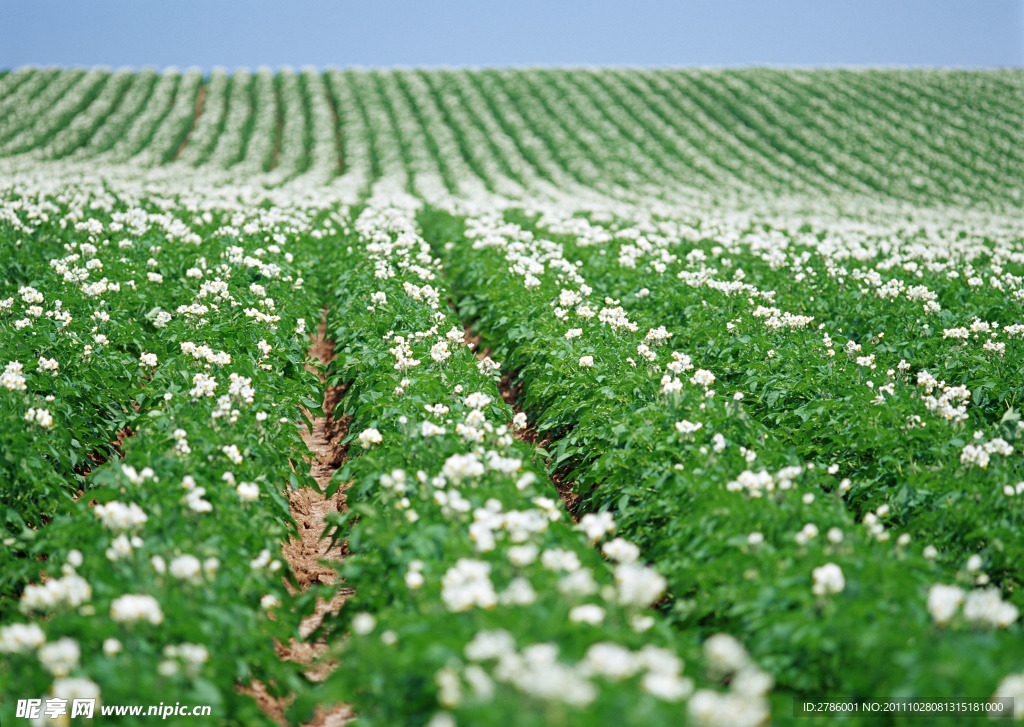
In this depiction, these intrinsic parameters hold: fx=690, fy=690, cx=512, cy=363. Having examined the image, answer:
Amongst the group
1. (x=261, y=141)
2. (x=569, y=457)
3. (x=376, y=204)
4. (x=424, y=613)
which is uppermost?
(x=261, y=141)

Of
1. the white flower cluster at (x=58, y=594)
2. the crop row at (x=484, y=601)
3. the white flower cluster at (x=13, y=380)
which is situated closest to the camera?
the crop row at (x=484, y=601)

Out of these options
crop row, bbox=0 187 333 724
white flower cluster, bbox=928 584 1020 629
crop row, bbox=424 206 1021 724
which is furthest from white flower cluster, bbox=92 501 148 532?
white flower cluster, bbox=928 584 1020 629

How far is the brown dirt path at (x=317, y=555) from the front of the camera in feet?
15.0

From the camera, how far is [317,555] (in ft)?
21.1

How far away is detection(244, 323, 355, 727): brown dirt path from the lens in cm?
458

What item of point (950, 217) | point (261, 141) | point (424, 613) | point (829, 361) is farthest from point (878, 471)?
point (261, 141)

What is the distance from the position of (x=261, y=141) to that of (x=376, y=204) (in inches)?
921

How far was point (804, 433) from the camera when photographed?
7125 mm

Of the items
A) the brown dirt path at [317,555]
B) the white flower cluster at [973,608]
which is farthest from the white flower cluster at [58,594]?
the white flower cluster at [973,608]

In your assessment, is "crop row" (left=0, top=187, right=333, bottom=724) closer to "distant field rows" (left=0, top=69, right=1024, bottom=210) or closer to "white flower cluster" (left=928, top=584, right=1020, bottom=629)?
"white flower cluster" (left=928, top=584, right=1020, bottom=629)

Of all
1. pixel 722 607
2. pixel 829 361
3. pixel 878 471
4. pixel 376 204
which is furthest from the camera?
pixel 376 204

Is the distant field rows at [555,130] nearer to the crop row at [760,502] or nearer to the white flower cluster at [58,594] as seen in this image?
the crop row at [760,502]

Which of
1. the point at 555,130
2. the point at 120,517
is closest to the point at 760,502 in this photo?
the point at 120,517

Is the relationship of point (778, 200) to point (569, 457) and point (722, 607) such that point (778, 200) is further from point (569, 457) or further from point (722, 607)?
point (722, 607)
